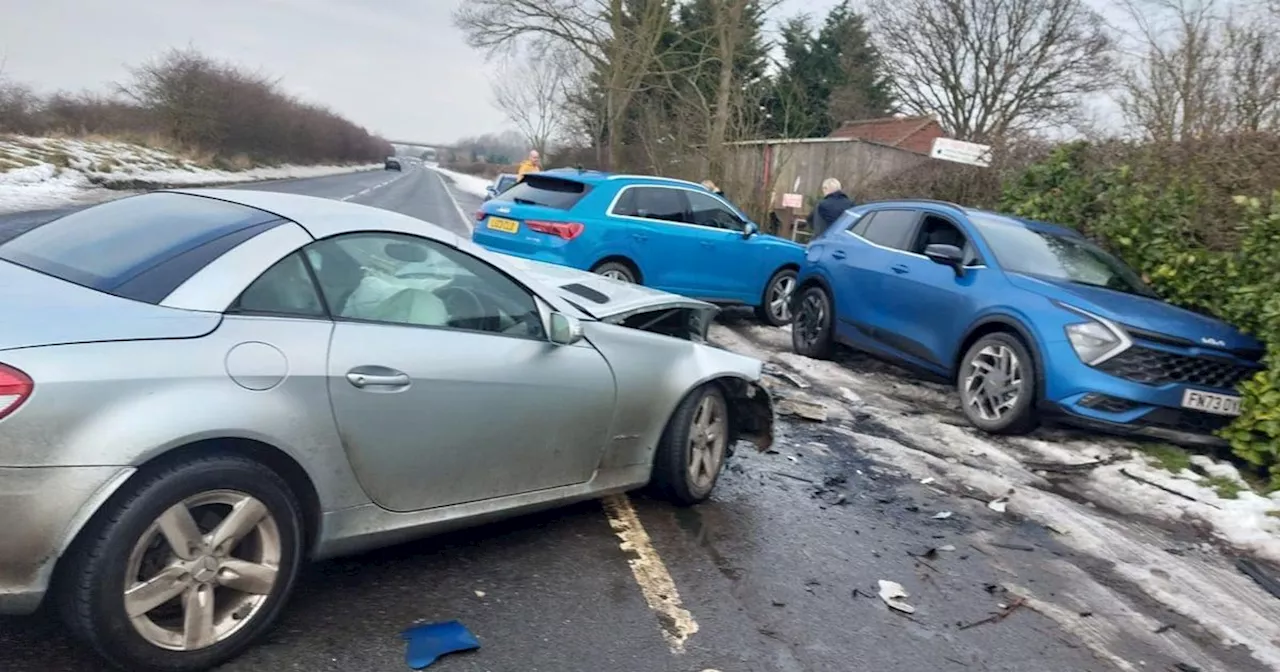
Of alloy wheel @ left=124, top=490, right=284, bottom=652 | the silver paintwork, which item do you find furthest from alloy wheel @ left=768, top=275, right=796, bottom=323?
alloy wheel @ left=124, top=490, right=284, bottom=652

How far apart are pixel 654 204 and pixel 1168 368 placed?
5589 millimetres

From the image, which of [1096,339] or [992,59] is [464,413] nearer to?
[1096,339]

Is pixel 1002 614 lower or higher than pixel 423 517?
lower

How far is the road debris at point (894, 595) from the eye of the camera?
13.1ft

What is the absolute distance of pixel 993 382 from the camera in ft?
23.2

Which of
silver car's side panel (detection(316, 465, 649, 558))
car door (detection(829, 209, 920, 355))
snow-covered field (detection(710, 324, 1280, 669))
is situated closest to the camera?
silver car's side panel (detection(316, 465, 649, 558))

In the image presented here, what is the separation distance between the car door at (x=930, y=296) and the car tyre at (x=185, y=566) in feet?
19.0

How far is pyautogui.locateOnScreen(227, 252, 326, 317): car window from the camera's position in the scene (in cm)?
317

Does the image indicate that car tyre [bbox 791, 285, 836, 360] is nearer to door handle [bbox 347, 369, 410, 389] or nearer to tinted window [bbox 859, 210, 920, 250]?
tinted window [bbox 859, 210, 920, 250]

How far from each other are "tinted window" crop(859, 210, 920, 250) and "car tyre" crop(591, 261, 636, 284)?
2467 mm

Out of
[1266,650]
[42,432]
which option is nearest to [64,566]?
[42,432]

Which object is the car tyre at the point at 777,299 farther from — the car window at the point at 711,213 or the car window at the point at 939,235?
the car window at the point at 939,235

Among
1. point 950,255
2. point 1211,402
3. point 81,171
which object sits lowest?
point 81,171

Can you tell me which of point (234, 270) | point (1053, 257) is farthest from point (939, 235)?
point (234, 270)
